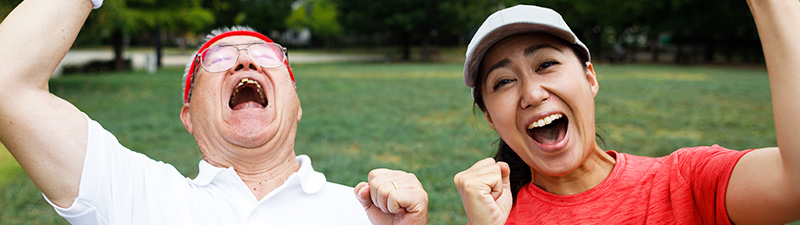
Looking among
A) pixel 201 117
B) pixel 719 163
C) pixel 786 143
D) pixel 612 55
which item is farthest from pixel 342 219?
pixel 612 55

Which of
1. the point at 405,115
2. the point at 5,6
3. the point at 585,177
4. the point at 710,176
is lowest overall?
the point at 405,115

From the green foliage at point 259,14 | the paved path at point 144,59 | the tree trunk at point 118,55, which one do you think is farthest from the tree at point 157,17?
the green foliage at point 259,14

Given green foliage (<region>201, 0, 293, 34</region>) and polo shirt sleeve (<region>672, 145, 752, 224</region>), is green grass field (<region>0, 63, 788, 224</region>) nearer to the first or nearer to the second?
polo shirt sleeve (<region>672, 145, 752, 224</region>)

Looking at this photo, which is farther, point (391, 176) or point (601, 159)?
point (601, 159)

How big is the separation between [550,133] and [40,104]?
1.64m

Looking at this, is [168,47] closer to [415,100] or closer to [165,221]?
[415,100]

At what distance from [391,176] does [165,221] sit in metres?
0.78

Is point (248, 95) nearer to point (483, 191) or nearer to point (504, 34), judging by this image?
point (504, 34)

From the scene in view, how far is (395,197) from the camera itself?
5.27 ft

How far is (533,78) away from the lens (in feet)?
6.27

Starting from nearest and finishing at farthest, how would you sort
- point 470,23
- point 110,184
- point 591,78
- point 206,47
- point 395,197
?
point 395,197 < point 110,184 < point 591,78 < point 206,47 < point 470,23

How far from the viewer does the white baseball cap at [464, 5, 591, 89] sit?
1.88m

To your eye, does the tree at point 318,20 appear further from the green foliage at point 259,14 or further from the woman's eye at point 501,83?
the woman's eye at point 501,83

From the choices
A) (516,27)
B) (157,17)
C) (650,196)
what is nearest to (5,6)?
(516,27)
